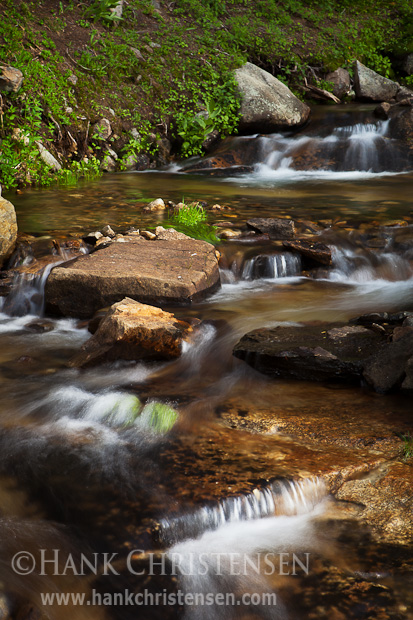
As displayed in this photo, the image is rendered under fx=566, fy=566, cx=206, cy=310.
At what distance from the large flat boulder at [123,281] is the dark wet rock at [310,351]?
3.50 ft

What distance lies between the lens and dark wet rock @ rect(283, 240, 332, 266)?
6.42 meters

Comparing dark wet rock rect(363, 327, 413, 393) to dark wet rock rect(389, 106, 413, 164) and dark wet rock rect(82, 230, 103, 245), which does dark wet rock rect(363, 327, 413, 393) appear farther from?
dark wet rock rect(389, 106, 413, 164)

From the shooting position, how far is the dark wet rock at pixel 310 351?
159 inches

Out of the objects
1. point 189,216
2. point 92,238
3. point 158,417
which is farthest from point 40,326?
point 189,216

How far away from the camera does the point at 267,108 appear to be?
12.9m

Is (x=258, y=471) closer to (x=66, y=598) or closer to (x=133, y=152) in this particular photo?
(x=66, y=598)

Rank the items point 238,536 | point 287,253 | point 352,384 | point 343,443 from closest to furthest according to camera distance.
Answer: point 238,536
point 343,443
point 352,384
point 287,253

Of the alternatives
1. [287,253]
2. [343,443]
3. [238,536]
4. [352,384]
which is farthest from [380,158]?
[238,536]

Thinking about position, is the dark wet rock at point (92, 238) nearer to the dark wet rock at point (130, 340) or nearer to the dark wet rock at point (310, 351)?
the dark wet rock at point (130, 340)

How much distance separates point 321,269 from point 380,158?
6419mm

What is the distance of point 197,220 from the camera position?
25.0 feet

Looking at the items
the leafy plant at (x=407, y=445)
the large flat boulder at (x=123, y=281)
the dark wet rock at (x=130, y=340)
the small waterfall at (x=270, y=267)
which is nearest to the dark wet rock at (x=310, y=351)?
the dark wet rock at (x=130, y=340)

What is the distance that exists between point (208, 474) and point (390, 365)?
1586mm

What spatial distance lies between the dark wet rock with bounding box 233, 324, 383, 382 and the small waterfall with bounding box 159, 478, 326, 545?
1242mm
